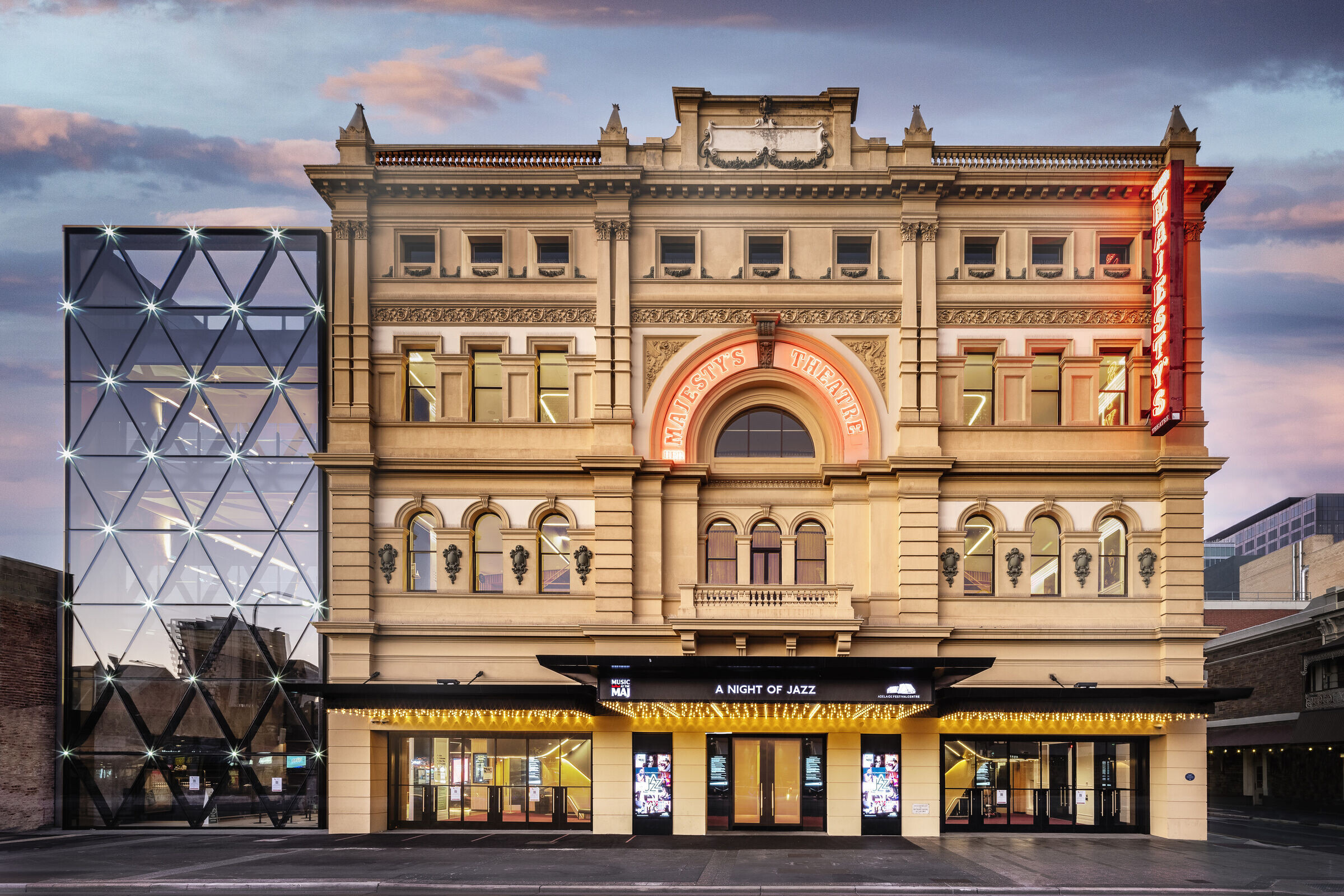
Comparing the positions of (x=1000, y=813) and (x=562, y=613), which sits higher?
(x=562, y=613)

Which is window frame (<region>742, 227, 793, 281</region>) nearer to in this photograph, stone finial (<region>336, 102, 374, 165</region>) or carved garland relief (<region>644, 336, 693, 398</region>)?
carved garland relief (<region>644, 336, 693, 398</region>)

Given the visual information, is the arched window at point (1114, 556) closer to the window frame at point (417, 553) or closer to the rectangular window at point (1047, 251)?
the rectangular window at point (1047, 251)

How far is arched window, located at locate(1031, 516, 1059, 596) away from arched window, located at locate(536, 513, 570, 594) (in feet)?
45.0

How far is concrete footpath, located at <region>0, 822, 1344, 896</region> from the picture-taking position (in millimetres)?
19609

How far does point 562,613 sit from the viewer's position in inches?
1133

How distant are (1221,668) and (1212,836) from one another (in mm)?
22380

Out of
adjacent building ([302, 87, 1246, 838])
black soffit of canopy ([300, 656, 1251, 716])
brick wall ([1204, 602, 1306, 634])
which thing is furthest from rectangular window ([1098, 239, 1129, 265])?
brick wall ([1204, 602, 1306, 634])

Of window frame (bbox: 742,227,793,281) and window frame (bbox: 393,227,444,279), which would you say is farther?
window frame (bbox: 393,227,444,279)

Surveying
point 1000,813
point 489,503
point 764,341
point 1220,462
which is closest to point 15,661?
point 489,503

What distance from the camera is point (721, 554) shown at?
29.4 meters

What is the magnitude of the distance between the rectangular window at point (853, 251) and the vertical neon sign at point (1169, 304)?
8189mm

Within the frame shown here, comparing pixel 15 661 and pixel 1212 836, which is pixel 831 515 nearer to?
pixel 1212 836

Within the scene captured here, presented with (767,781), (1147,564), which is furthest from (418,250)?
(1147,564)

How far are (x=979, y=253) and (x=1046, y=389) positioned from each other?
4705 mm
